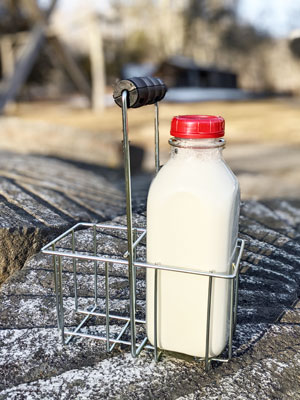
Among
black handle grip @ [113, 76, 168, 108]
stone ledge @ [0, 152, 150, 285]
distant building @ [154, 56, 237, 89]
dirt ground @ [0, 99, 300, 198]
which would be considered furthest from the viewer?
distant building @ [154, 56, 237, 89]

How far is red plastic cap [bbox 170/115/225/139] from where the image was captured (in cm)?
73

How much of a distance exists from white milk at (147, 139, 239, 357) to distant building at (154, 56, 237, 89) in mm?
19361

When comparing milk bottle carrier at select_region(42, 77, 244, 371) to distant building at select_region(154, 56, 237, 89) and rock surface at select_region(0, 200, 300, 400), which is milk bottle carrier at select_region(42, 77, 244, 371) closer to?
rock surface at select_region(0, 200, 300, 400)

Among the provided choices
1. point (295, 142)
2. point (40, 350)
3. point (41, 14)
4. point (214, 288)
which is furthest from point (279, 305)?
point (41, 14)

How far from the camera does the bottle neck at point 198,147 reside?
75cm

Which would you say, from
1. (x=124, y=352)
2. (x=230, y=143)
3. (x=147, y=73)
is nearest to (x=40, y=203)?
(x=124, y=352)

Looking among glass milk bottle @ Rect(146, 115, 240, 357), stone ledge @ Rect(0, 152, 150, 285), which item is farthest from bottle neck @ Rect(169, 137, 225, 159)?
stone ledge @ Rect(0, 152, 150, 285)

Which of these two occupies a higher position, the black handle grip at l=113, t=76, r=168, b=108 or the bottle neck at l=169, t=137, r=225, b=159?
the black handle grip at l=113, t=76, r=168, b=108

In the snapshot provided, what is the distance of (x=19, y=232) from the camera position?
3.98 feet

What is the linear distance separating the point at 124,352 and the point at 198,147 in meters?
0.45

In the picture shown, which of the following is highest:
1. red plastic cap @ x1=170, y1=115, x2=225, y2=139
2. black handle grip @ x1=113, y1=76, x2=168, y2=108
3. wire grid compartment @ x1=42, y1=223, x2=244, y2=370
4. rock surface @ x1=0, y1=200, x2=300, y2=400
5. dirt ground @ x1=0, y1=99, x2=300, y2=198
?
black handle grip @ x1=113, y1=76, x2=168, y2=108

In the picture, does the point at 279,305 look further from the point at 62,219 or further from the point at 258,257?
the point at 62,219

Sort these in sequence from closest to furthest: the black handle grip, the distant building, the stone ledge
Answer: the black handle grip
the stone ledge
the distant building

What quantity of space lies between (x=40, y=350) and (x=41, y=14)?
283 inches
